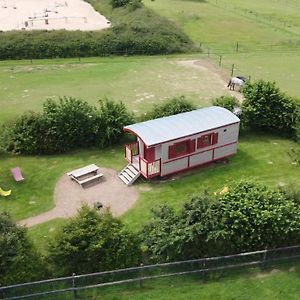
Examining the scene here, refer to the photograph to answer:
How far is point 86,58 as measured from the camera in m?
47.7

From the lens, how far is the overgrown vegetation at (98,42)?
4700cm

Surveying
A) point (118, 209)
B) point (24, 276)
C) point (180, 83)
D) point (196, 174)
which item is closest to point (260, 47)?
point (180, 83)

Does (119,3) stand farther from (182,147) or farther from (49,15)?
(182,147)

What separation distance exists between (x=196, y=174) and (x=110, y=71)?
21278mm

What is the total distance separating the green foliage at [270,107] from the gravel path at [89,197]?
10.0 metres

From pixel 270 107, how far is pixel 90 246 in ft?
56.1

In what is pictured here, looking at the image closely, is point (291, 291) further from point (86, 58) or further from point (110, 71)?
point (86, 58)

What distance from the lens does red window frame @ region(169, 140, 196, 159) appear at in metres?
23.7

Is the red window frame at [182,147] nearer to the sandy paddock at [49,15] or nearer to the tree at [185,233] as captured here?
the tree at [185,233]

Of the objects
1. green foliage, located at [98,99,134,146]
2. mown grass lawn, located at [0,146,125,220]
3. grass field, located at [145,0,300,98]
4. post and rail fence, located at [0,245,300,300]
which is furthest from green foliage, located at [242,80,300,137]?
post and rail fence, located at [0,245,300,300]

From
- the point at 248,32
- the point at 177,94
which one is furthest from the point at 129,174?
the point at 248,32

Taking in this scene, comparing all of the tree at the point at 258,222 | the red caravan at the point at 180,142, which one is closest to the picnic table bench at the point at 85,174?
the red caravan at the point at 180,142

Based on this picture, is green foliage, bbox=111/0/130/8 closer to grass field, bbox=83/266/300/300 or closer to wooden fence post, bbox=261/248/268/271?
wooden fence post, bbox=261/248/268/271

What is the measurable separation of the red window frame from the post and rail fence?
26.0ft
